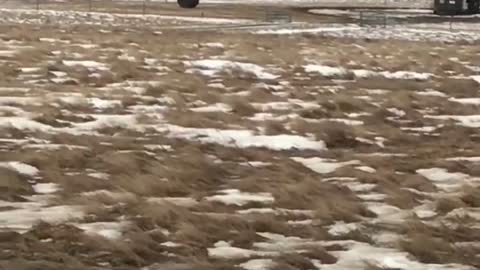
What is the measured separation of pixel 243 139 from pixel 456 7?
41.5 metres

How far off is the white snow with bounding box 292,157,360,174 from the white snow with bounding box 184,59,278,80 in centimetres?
827

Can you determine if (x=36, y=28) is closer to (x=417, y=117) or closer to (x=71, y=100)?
(x=71, y=100)

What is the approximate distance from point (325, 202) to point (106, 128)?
453 cm

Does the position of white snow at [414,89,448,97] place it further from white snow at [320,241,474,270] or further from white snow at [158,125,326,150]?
white snow at [320,241,474,270]

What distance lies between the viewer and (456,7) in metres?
50.1

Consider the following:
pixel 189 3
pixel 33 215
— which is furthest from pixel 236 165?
pixel 189 3

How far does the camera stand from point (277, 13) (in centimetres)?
4512

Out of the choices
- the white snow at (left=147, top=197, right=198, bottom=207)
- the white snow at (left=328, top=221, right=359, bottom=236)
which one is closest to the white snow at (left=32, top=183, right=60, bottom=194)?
the white snow at (left=147, top=197, right=198, bottom=207)

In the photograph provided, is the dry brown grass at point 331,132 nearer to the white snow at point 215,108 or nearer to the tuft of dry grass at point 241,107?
the tuft of dry grass at point 241,107

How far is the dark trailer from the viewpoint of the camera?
49938mm

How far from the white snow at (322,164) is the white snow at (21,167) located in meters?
2.63

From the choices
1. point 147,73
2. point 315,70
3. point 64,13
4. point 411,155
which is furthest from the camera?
point 64,13

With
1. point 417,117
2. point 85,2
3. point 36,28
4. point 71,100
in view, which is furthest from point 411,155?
point 85,2

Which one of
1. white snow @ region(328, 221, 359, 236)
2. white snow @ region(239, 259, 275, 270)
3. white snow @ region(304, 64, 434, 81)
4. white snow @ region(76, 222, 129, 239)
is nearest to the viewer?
white snow @ region(239, 259, 275, 270)
